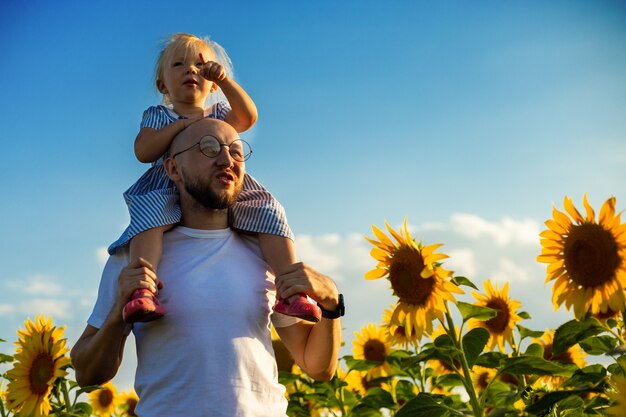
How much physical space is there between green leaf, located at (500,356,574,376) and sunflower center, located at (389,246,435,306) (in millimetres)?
463

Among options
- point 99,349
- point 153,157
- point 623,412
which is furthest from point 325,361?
point 623,412

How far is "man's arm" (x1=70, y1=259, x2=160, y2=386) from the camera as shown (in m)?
2.80

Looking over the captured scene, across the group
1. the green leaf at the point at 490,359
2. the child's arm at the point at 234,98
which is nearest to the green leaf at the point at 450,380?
the green leaf at the point at 490,359

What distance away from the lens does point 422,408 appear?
290 cm

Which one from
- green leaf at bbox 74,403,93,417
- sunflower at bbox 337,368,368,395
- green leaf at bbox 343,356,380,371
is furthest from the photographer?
sunflower at bbox 337,368,368,395

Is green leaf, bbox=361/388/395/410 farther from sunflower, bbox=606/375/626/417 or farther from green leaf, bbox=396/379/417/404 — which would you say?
sunflower, bbox=606/375/626/417

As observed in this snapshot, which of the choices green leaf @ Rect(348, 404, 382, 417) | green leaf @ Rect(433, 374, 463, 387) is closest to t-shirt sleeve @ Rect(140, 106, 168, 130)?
green leaf @ Rect(348, 404, 382, 417)

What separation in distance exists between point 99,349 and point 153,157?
96 centimetres

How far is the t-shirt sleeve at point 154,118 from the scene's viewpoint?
146 inches

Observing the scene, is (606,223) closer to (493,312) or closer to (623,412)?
(493,312)

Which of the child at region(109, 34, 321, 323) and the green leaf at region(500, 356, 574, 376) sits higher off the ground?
the child at region(109, 34, 321, 323)

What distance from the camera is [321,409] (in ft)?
18.3

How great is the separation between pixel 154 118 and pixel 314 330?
52.0 inches

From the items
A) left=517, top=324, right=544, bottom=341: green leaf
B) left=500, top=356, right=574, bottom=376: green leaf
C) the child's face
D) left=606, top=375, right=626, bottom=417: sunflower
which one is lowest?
left=606, top=375, right=626, bottom=417: sunflower
